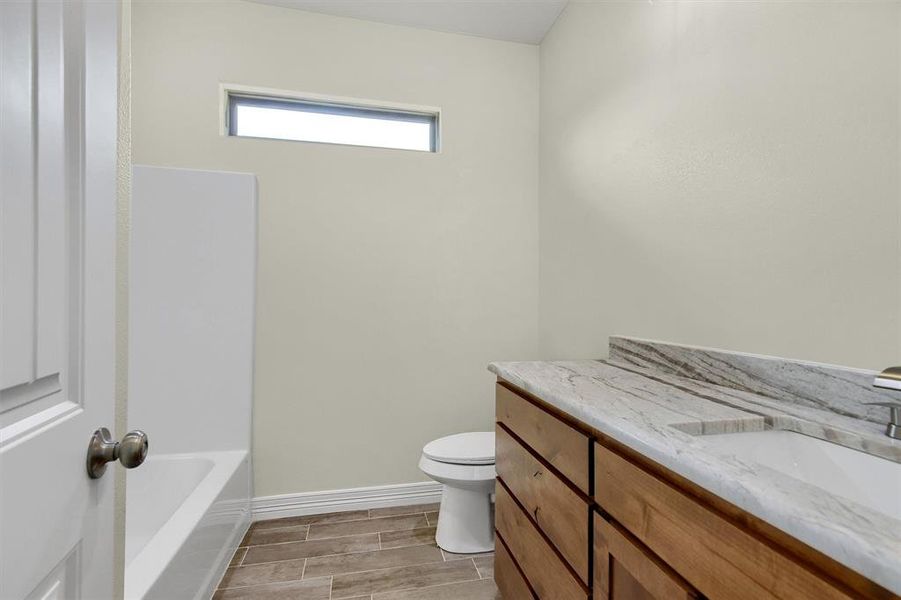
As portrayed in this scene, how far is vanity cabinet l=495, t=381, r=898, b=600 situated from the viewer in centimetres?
56

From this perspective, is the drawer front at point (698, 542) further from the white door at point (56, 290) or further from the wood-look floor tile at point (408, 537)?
the wood-look floor tile at point (408, 537)

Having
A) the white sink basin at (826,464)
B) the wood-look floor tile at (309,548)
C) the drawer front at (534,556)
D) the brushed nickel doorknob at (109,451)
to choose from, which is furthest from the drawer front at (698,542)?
the wood-look floor tile at (309,548)

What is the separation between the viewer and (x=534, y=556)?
1.26 meters

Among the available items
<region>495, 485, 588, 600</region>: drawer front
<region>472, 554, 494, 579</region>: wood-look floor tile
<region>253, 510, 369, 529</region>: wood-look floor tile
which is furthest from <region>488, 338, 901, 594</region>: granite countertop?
<region>253, 510, 369, 529</region>: wood-look floor tile

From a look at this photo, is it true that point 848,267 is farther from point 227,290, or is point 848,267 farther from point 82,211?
point 227,290

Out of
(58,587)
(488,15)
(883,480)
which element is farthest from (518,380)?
(488,15)

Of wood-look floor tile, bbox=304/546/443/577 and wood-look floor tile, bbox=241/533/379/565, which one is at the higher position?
wood-look floor tile, bbox=304/546/443/577

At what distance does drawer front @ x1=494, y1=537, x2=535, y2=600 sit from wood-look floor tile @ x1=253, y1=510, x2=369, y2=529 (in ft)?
3.15

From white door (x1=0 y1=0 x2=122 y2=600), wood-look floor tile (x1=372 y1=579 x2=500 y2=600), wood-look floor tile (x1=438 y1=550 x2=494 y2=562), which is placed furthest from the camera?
wood-look floor tile (x1=438 y1=550 x2=494 y2=562)

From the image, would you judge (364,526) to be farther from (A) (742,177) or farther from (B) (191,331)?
(A) (742,177)

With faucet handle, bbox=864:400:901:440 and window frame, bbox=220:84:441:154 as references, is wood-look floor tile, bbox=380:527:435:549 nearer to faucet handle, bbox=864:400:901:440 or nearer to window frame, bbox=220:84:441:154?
faucet handle, bbox=864:400:901:440

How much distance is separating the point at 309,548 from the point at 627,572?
1674 millimetres

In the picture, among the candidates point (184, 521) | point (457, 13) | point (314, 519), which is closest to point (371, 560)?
point (314, 519)

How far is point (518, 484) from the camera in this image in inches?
55.3
